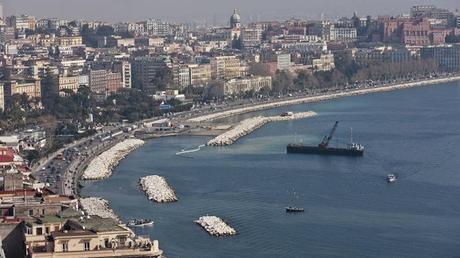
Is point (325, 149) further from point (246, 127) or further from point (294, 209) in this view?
point (294, 209)

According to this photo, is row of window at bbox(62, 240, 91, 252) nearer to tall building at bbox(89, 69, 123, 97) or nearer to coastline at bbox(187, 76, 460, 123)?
coastline at bbox(187, 76, 460, 123)

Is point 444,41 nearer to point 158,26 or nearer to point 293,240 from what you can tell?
point 158,26

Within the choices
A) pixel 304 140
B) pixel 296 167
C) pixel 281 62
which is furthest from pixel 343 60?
pixel 296 167

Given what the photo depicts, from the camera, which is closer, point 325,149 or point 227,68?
point 325,149

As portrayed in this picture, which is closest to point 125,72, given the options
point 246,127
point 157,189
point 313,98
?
point 313,98

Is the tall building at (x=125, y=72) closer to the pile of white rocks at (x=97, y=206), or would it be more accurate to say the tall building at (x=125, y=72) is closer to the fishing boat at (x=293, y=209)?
the pile of white rocks at (x=97, y=206)

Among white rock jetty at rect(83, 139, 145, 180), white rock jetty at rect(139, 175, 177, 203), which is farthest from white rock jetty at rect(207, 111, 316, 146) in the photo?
white rock jetty at rect(139, 175, 177, 203)
